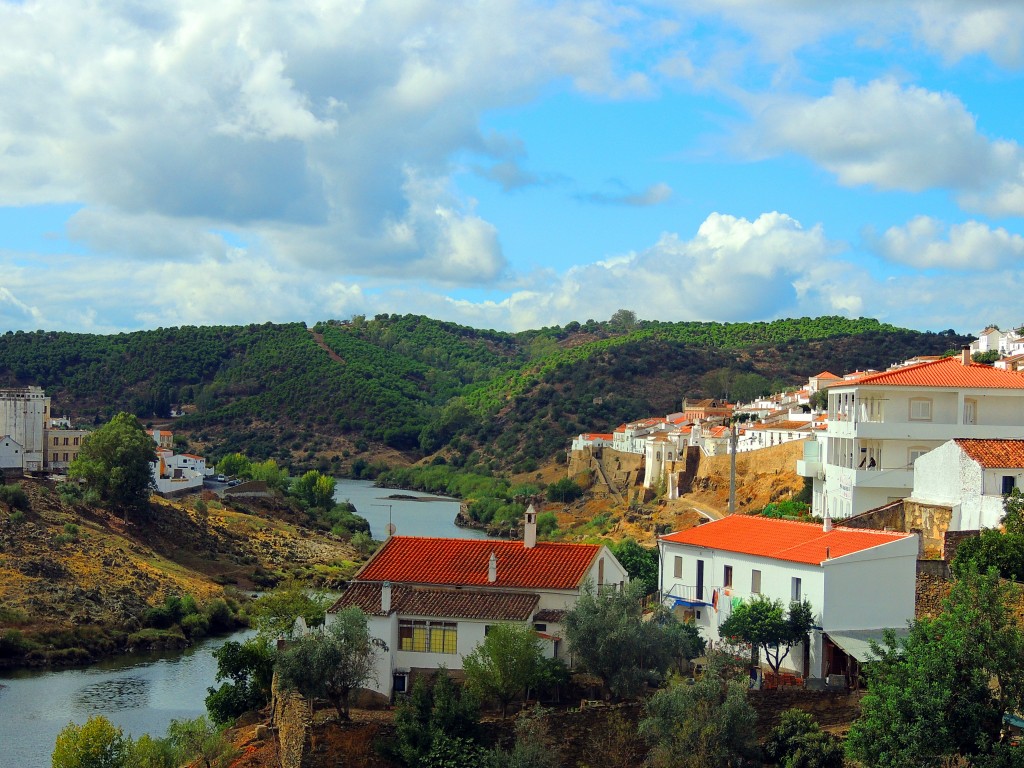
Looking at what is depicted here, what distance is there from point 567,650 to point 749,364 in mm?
106410

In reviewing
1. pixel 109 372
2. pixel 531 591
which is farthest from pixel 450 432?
pixel 531 591

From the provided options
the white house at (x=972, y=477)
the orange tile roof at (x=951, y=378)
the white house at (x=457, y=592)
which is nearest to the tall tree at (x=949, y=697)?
the white house at (x=457, y=592)

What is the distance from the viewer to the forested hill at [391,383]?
122 m

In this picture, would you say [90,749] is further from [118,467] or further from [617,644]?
[118,467]

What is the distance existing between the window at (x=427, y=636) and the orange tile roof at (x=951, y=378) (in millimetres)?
13412

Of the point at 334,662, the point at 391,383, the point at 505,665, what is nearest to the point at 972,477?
the point at 505,665

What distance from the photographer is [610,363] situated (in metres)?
129

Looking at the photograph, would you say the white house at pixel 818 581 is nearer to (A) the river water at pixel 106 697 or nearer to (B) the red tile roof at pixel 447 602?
(B) the red tile roof at pixel 447 602

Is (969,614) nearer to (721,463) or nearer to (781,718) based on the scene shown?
(781,718)

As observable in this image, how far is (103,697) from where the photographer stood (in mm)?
37750

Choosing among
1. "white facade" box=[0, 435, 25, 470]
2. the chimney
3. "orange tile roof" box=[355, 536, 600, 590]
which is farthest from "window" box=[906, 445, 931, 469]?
"white facade" box=[0, 435, 25, 470]

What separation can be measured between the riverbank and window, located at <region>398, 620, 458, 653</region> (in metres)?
22.4

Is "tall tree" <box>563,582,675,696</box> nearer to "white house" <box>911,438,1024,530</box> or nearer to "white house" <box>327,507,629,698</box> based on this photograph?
"white house" <box>327,507,629,698</box>

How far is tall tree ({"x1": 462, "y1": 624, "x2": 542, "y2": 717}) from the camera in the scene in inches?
931
